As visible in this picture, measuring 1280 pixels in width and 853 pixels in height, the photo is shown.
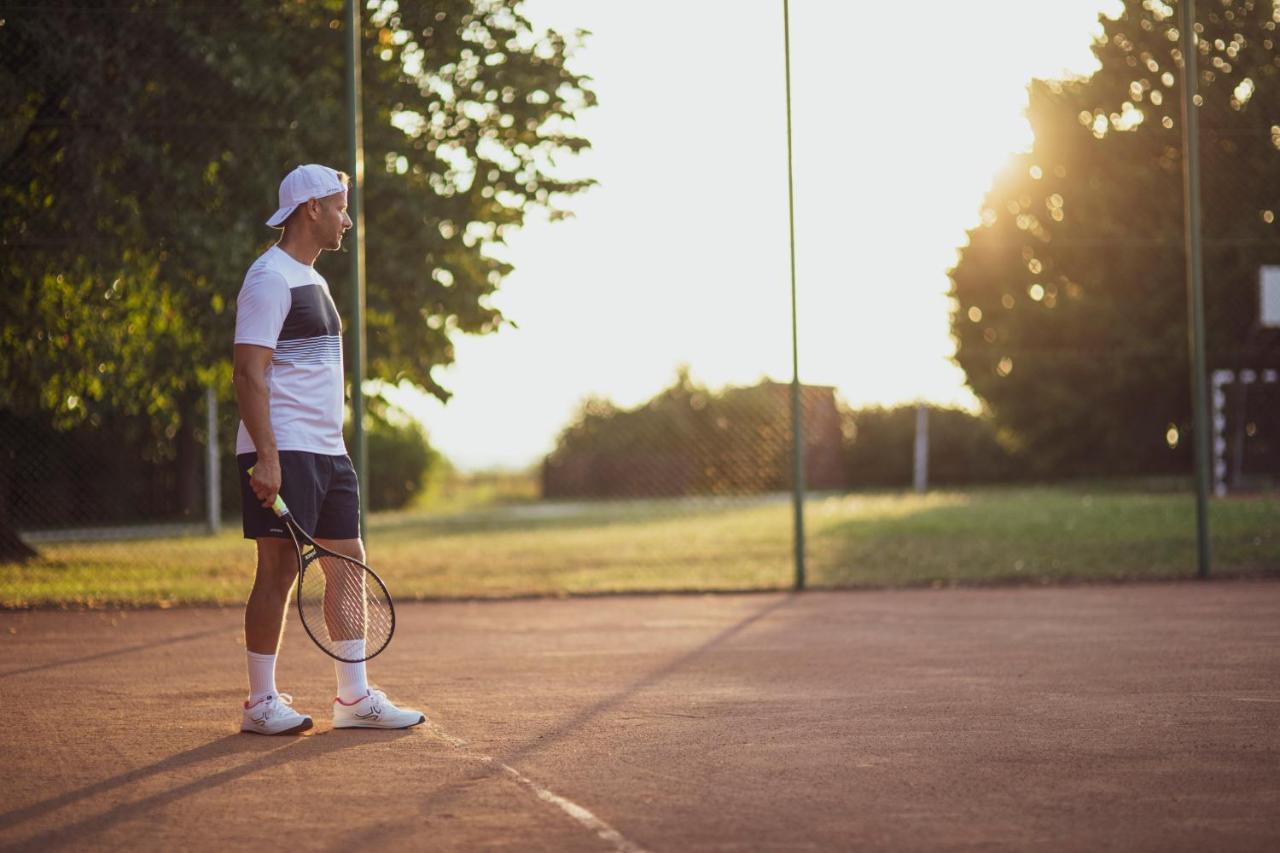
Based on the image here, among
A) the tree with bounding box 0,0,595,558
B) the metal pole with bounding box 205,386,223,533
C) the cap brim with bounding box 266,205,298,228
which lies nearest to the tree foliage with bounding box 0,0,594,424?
the tree with bounding box 0,0,595,558

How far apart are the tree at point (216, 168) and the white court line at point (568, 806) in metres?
7.60

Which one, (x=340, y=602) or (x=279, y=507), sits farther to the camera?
(x=340, y=602)

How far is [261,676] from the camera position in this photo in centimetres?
560

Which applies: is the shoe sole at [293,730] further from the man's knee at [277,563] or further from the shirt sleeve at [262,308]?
the shirt sleeve at [262,308]

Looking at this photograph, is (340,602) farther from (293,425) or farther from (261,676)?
(293,425)

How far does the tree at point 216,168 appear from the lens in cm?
1162

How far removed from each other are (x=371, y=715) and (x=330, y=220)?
1.81 meters

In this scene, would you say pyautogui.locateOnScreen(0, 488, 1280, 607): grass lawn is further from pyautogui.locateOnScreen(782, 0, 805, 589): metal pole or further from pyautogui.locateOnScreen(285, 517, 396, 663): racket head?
pyautogui.locateOnScreen(285, 517, 396, 663): racket head

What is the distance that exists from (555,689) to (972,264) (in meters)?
21.4

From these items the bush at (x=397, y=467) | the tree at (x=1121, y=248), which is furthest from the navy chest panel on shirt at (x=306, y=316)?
the bush at (x=397, y=467)

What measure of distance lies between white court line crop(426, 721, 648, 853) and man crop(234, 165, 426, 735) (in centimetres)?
61

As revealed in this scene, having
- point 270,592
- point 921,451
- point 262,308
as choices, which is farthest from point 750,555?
point 921,451

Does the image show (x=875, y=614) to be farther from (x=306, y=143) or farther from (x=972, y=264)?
(x=972, y=264)

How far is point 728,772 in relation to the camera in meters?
4.84
